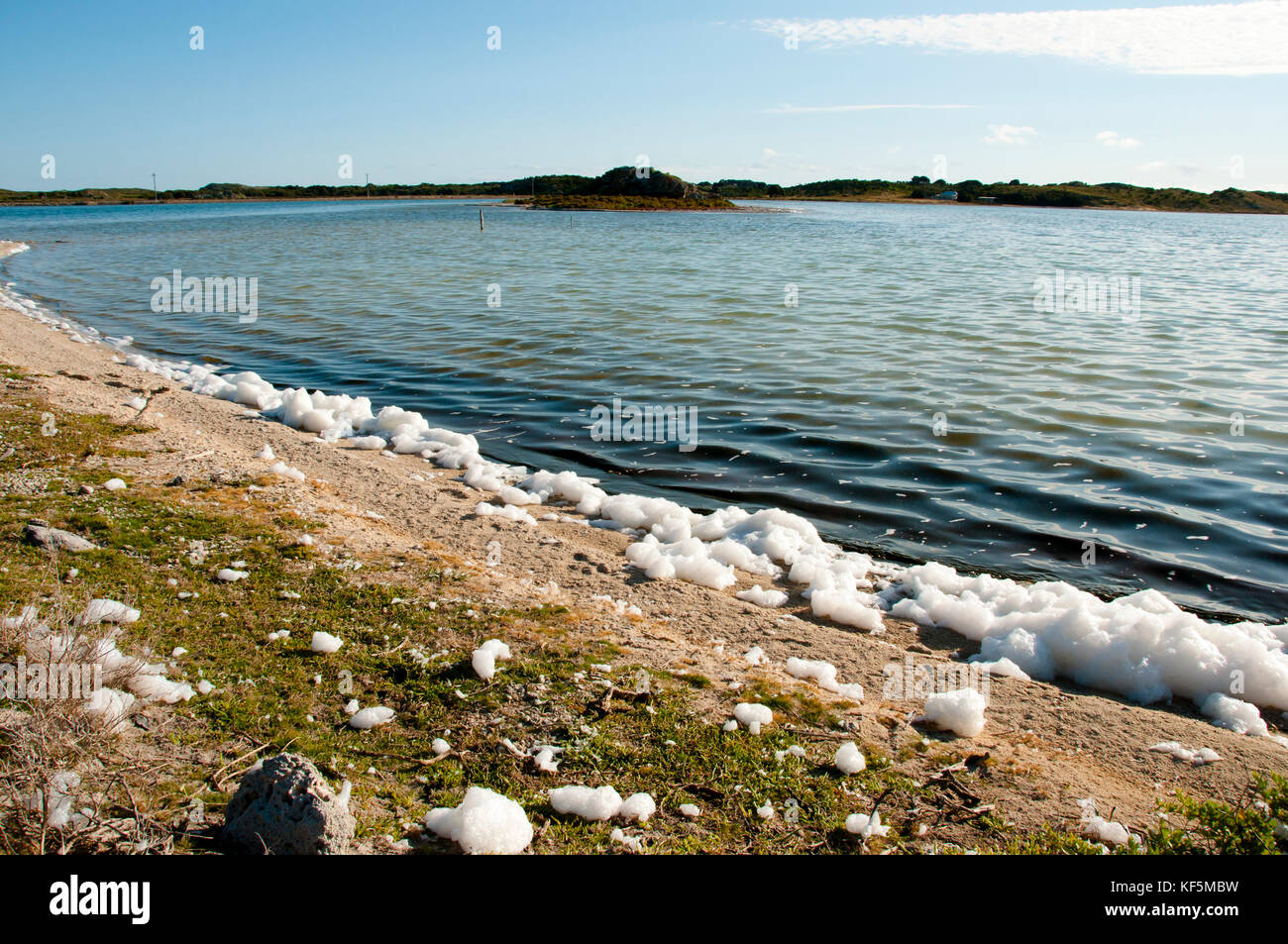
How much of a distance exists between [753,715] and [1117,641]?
9.56 feet

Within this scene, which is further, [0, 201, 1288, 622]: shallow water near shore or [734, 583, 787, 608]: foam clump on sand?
[0, 201, 1288, 622]: shallow water near shore

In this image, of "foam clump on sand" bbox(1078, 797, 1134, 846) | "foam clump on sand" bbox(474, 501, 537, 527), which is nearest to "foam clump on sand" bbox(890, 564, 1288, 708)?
"foam clump on sand" bbox(1078, 797, 1134, 846)

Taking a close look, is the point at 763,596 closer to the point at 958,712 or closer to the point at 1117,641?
the point at 958,712

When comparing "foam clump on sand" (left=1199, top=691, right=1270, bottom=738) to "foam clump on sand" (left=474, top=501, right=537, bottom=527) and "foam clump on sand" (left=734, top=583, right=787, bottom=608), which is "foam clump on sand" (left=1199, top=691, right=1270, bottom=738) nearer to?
"foam clump on sand" (left=734, top=583, right=787, bottom=608)

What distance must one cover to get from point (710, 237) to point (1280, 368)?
44969 millimetres

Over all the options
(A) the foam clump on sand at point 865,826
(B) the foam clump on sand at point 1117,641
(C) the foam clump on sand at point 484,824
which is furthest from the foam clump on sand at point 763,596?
(C) the foam clump on sand at point 484,824

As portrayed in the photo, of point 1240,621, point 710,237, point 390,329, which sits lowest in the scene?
point 1240,621

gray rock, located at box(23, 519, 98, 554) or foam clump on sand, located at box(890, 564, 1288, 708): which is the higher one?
gray rock, located at box(23, 519, 98, 554)

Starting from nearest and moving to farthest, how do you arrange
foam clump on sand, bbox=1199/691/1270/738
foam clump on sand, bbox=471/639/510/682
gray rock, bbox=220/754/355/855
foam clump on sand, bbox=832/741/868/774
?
gray rock, bbox=220/754/355/855
foam clump on sand, bbox=832/741/868/774
foam clump on sand, bbox=471/639/510/682
foam clump on sand, bbox=1199/691/1270/738

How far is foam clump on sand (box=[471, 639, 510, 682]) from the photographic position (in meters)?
4.60

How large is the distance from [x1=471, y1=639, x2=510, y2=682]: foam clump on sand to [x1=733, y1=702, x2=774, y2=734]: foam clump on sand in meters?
1.42

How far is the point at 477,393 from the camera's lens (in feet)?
46.3

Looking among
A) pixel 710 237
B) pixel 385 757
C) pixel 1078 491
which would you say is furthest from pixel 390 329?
pixel 710 237
